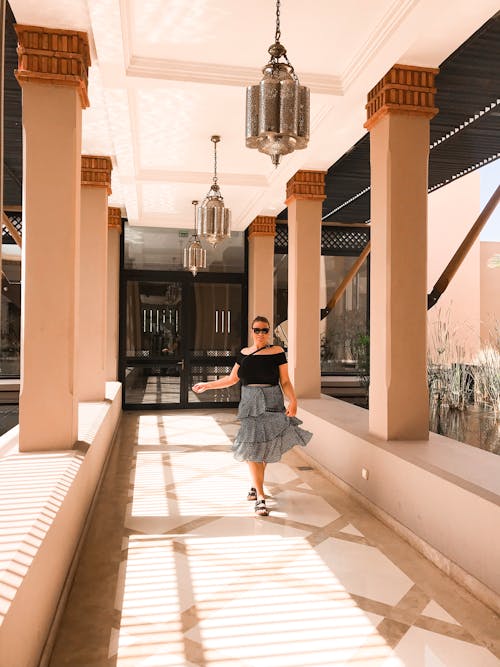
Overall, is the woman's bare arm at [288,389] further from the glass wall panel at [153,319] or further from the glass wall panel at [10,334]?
the glass wall panel at [10,334]

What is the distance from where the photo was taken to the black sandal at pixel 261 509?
13.5ft

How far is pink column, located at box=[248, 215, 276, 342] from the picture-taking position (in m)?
9.26

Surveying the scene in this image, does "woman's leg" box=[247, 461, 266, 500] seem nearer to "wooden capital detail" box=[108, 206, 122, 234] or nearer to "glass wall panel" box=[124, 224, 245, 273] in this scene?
"wooden capital detail" box=[108, 206, 122, 234]

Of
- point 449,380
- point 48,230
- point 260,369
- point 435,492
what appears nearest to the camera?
point 435,492

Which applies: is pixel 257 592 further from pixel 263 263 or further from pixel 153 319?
pixel 153 319

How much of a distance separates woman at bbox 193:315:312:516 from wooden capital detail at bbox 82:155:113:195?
2.95 meters

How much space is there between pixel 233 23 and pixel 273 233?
582 centimetres

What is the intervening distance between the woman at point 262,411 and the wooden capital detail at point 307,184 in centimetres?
295

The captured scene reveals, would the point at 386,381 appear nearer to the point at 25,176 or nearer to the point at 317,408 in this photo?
the point at 317,408

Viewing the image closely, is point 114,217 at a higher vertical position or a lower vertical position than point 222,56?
lower

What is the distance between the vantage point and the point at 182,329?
9.94m

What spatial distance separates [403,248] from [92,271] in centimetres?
346

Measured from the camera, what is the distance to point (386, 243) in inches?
164

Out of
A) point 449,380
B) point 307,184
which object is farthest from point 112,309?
point 449,380
